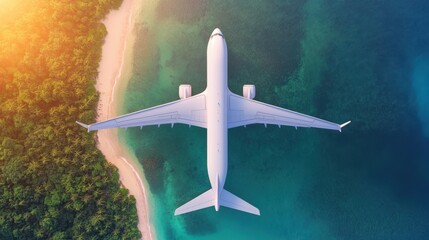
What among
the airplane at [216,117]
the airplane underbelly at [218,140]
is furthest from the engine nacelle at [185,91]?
the airplane underbelly at [218,140]

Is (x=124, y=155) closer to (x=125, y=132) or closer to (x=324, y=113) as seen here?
(x=125, y=132)

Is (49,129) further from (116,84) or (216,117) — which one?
(216,117)

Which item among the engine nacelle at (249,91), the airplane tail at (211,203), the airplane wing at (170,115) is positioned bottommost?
the airplane tail at (211,203)

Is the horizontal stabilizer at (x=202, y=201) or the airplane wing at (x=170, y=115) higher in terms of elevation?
the airplane wing at (x=170, y=115)

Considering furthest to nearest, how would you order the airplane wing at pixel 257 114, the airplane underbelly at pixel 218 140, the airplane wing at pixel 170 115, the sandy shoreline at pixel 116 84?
the sandy shoreline at pixel 116 84 → the airplane wing at pixel 257 114 → the airplane wing at pixel 170 115 → the airplane underbelly at pixel 218 140

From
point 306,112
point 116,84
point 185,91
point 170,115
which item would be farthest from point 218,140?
point 116,84

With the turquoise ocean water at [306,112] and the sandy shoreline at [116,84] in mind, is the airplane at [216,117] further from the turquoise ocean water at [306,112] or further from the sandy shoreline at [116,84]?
the sandy shoreline at [116,84]

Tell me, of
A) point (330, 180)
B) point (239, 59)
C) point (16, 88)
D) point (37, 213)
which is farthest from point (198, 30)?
point (37, 213)
